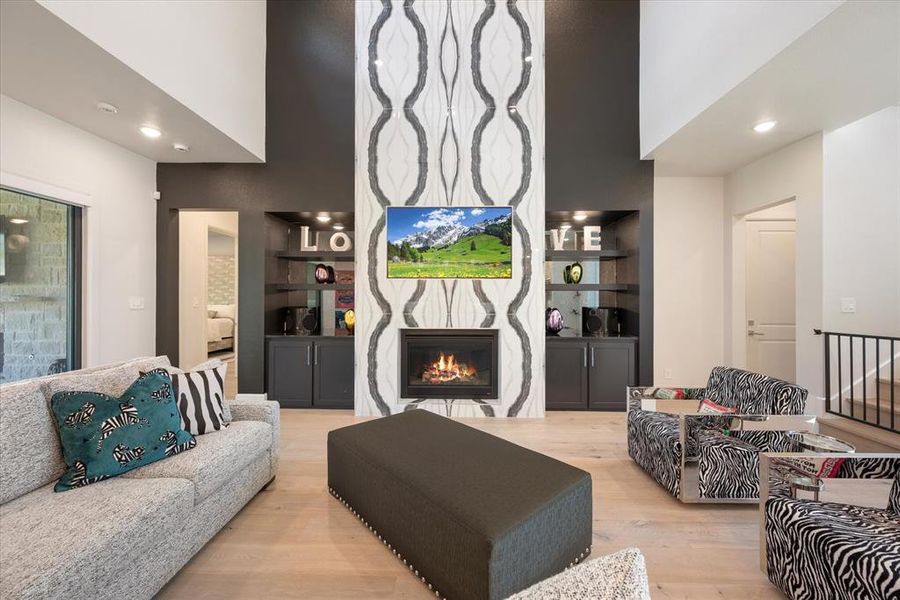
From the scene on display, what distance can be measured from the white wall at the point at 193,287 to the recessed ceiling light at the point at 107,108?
5.86ft

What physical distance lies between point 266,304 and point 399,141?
2259 millimetres

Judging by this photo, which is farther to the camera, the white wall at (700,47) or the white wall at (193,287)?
the white wall at (193,287)

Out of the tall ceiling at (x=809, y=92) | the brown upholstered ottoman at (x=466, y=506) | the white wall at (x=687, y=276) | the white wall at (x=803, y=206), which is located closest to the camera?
the brown upholstered ottoman at (x=466, y=506)

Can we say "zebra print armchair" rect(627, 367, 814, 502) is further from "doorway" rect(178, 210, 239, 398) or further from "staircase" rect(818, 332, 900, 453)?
"doorway" rect(178, 210, 239, 398)

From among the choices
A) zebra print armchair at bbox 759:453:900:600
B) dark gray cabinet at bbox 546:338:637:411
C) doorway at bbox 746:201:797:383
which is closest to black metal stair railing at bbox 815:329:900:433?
doorway at bbox 746:201:797:383

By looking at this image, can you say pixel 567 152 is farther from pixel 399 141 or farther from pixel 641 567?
pixel 641 567

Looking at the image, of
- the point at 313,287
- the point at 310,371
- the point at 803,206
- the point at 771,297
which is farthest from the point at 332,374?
the point at 771,297

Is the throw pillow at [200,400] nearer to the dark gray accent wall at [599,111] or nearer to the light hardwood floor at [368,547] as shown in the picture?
the light hardwood floor at [368,547]

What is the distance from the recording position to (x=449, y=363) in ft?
13.1

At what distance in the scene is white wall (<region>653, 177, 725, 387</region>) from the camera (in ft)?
14.3

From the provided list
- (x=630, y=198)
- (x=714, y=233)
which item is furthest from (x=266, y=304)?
(x=714, y=233)

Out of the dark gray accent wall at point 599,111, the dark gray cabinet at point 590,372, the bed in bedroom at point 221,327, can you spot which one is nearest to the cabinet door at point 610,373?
the dark gray cabinet at point 590,372

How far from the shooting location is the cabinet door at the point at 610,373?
392 centimetres

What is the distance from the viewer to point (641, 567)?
0.51 metres
